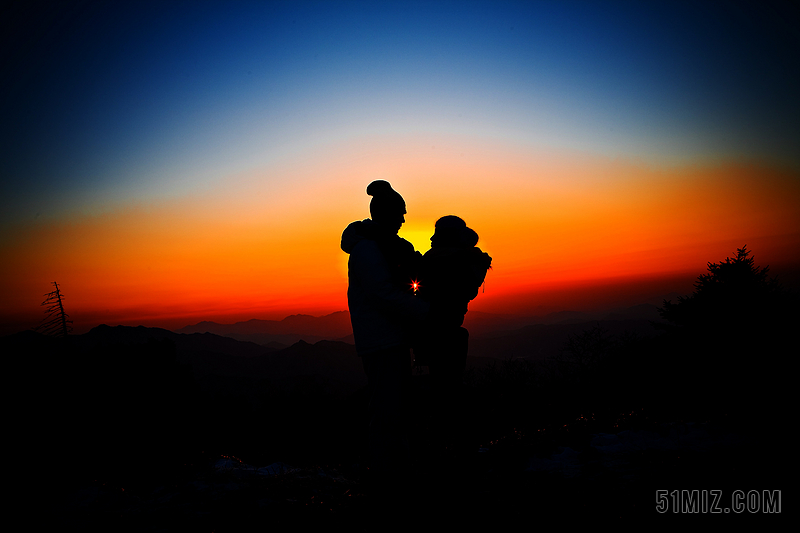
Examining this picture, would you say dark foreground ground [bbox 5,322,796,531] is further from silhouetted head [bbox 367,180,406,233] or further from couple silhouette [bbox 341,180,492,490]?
silhouetted head [bbox 367,180,406,233]

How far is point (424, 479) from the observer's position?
375 centimetres

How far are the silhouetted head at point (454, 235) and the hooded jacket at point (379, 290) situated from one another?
345 millimetres

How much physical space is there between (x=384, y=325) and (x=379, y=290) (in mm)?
397

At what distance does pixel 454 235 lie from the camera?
3.78 m

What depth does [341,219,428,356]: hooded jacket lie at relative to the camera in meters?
3.37

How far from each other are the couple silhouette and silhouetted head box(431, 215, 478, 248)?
11mm

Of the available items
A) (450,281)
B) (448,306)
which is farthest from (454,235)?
(448,306)

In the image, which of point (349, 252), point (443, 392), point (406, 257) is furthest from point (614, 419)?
point (349, 252)

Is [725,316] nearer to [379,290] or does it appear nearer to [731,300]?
[731,300]

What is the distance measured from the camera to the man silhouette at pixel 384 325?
3402mm

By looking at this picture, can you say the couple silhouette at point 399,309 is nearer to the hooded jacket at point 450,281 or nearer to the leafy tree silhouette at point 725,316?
the hooded jacket at point 450,281

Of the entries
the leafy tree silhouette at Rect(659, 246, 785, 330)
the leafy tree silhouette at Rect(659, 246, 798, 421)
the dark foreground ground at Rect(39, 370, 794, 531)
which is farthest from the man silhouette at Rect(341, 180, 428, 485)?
the leafy tree silhouette at Rect(659, 246, 785, 330)

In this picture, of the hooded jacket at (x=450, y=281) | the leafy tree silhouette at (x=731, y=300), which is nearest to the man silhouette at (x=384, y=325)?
the hooded jacket at (x=450, y=281)

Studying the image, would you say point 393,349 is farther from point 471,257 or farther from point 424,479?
point 424,479
